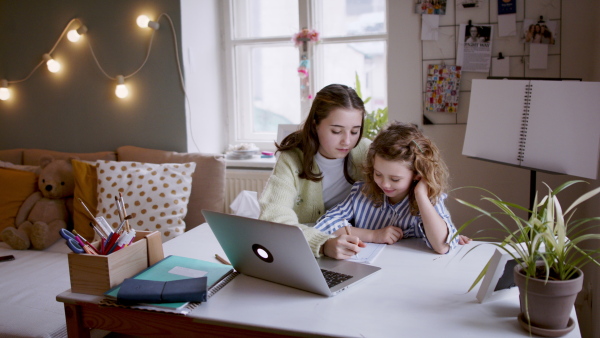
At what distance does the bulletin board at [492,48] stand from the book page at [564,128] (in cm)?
60

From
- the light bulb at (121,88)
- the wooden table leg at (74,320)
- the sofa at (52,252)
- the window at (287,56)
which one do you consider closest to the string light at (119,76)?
the light bulb at (121,88)

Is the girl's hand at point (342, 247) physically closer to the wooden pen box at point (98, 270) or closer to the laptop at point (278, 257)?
the laptop at point (278, 257)

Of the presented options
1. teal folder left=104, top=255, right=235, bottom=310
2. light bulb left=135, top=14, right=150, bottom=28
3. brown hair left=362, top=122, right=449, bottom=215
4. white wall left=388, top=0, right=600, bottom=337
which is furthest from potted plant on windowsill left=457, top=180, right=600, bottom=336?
light bulb left=135, top=14, right=150, bottom=28

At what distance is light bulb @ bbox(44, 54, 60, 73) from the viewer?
3.17m

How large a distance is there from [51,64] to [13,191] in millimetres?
844

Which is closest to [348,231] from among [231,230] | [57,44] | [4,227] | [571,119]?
[231,230]

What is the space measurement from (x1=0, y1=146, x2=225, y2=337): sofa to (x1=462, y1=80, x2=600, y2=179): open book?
1.33 m

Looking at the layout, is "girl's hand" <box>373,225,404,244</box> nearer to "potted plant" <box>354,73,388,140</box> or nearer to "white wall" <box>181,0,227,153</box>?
"potted plant" <box>354,73,388,140</box>

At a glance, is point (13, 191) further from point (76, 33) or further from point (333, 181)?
point (333, 181)

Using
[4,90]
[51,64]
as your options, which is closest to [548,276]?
[51,64]

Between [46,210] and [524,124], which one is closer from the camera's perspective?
[524,124]

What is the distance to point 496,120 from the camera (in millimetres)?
1952

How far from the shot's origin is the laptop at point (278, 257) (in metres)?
1.15

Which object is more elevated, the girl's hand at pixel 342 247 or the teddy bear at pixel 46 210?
the girl's hand at pixel 342 247
